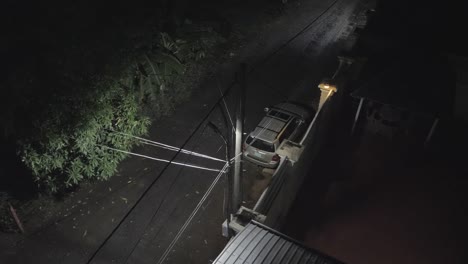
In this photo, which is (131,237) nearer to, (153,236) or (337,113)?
(153,236)

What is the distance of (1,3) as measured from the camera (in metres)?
8.74

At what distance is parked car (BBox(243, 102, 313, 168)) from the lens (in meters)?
11.9

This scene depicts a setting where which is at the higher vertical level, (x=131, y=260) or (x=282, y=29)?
(x=282, y=29)

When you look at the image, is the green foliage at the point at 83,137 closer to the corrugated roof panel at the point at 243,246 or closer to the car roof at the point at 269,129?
the car roof at the point at 269,129

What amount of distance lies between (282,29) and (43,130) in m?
18.4

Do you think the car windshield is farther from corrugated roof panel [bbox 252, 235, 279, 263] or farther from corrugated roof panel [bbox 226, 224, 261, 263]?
corrugated roof panel [bbox 252, 235, 279, 263]

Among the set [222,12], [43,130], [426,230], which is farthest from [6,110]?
[222,12]

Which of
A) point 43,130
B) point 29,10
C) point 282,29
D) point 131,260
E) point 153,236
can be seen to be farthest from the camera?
point 282,29

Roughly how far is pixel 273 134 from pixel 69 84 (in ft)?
23.8

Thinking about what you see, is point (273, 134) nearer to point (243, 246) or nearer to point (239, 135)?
point (239, 135)

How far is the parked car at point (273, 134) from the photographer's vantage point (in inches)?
469

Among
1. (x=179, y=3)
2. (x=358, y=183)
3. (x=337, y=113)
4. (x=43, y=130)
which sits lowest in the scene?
(x=358, y=183)

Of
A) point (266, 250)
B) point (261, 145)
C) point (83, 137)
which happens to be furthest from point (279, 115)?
point (83, 137)

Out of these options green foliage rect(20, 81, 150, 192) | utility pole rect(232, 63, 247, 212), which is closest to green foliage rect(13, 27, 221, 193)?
green foliage rect(20, 81, 150, 192)
